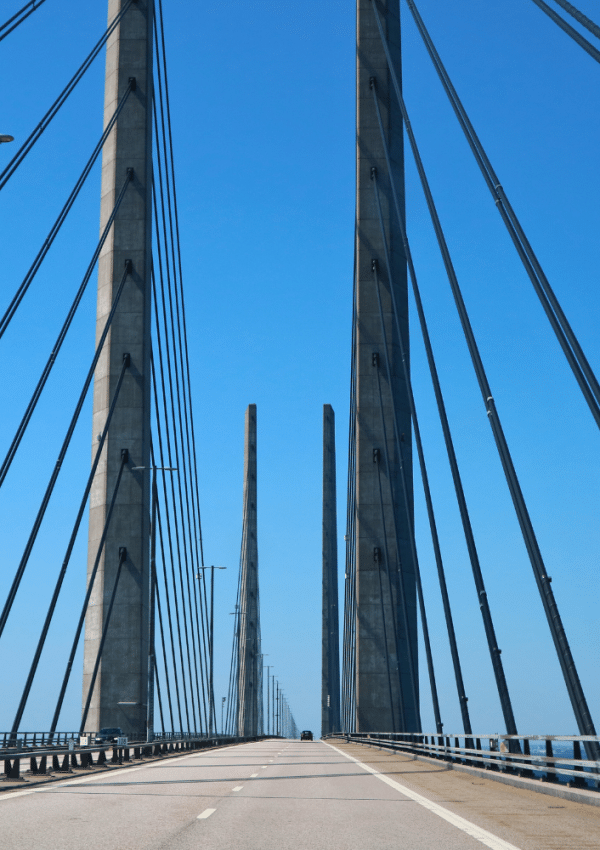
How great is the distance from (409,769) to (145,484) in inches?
867

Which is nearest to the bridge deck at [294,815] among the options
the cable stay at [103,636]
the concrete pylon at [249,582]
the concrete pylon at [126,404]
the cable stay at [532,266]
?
the cable stay at [532,266]

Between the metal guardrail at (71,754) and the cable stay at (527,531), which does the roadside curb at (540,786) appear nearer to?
the cable stay at (527,531)

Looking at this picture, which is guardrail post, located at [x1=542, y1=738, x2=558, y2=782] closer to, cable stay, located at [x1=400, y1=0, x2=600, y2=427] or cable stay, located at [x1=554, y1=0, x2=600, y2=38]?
cable stay, located at [x1=400, y1=0, x2=600, y2=427]

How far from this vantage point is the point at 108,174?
46000 mm

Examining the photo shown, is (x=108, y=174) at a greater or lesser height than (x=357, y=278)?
greater

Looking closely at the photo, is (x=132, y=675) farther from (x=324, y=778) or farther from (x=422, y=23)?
(x=422, y=23)

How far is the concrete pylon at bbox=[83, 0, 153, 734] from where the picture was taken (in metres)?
43.2

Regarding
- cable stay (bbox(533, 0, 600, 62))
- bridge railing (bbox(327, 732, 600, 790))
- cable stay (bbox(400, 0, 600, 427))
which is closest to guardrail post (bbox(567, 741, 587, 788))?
bridge railing (bbox(327, 732, 600, 790))

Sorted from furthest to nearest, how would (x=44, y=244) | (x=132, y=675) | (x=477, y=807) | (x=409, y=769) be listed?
(x=132, y=675)
(x=44, y=244)
(x=409, y=769)
(x=477, y=807)

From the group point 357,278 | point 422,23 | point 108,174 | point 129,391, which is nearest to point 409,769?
point 422,23

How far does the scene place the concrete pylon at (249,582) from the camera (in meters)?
105

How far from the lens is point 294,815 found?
12789 millimetres

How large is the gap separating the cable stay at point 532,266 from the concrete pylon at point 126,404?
23.0 metres

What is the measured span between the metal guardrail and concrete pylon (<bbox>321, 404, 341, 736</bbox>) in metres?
44.5
